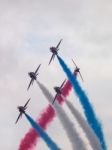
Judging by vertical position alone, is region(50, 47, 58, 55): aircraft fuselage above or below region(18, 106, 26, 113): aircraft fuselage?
above

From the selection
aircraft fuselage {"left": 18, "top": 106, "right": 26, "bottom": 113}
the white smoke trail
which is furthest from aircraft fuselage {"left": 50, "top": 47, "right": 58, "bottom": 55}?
aircraft fuselage {"left": 18, "top": 106, "right": 26, "bottom": 113}

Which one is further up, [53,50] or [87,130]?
[53,50]

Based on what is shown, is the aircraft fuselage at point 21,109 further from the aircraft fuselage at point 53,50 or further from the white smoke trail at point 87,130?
the aircraft fuselage at point 53,50

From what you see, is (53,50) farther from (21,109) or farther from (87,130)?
(87,130)

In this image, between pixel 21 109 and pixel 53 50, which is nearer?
pixel 53 50

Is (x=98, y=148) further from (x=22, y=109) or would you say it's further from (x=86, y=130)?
(x=22, y=109)

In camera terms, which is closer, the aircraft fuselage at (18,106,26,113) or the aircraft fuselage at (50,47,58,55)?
the aircraft fuselage at (50,47,58,55)

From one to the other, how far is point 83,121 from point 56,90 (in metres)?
9.98

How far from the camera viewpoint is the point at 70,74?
131 m

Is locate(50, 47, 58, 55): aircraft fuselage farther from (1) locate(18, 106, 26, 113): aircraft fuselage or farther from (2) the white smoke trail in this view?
(1) locate(18, 106, 26, 113): aircraft fuselage

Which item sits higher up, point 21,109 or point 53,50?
point 53,50

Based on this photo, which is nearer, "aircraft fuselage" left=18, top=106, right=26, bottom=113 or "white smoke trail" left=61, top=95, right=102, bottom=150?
"white smoke trail" left=61, top=95, right=102, bottom=150

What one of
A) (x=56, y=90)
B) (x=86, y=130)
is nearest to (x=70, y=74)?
(x=56, y=90)

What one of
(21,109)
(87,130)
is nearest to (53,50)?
(21,109)
